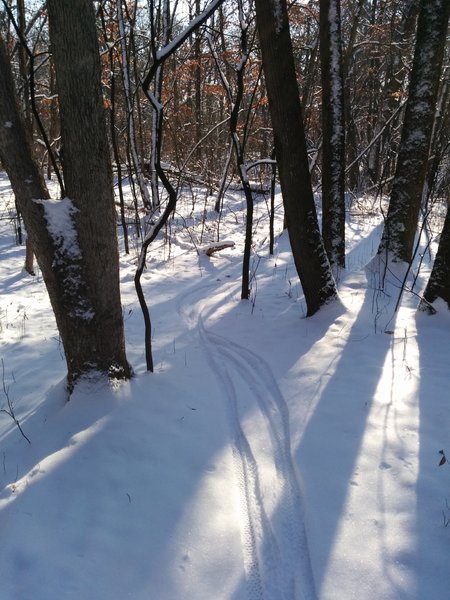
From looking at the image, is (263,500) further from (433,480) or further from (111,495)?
(433,480)

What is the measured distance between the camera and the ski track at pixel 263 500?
2.02 meters

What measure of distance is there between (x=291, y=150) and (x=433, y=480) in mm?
3388

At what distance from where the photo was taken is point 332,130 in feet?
19.1

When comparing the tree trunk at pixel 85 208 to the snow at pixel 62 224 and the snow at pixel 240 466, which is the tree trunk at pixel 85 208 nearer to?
the snow at pixel 62 224

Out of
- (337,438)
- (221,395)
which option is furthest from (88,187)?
(337,438)

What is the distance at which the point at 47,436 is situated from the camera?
120 inches

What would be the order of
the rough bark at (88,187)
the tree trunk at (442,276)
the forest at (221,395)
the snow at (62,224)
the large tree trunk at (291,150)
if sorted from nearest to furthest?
the forest at (221,395) < the rough bark at (88,187) < the snow at (62,224) < the large tree trunk at (291,150) < the tree trunk at (442,276)

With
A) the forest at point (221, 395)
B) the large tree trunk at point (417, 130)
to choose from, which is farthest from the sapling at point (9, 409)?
the large tree trunk at point (417, 130)

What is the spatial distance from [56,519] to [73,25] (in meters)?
2.95

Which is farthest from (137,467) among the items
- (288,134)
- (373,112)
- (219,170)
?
(373,112)

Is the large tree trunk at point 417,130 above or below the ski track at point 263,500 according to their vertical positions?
above

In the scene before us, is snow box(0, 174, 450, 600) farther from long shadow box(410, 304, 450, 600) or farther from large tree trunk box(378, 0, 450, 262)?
large tree trunk box(378, 0, 450, 262)

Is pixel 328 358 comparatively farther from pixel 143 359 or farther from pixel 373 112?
pixel 373 112

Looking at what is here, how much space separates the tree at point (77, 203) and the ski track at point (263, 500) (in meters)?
1.18
